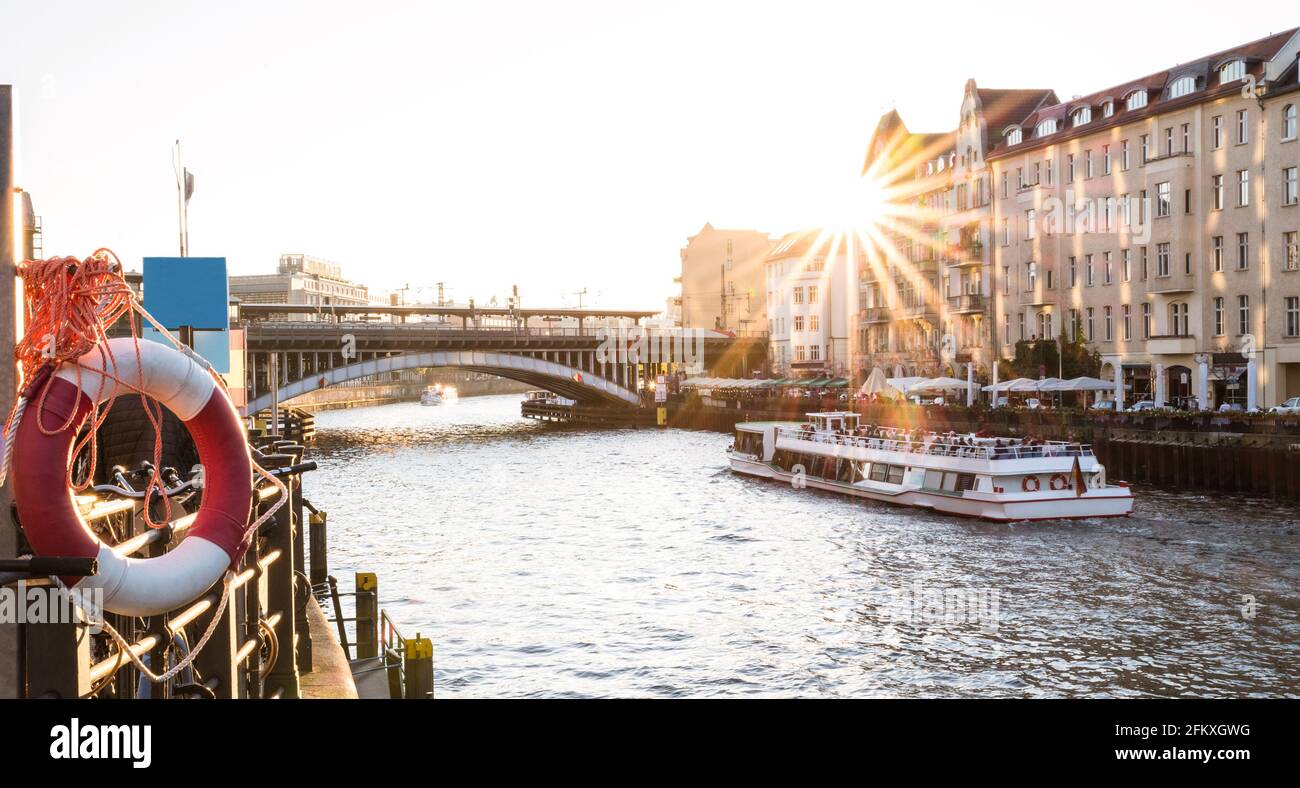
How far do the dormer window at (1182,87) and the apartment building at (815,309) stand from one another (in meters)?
38.3

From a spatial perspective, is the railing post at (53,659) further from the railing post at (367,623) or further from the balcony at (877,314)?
the balcony at (877,314)

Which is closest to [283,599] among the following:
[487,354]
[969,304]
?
[969,304]

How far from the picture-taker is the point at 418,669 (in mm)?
14719

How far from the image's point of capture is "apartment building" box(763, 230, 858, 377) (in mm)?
97500

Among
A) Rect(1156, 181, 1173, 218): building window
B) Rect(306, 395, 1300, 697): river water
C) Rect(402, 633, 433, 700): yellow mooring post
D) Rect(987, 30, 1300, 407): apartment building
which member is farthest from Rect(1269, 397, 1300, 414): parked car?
Rect(402, 633, 433, 700): yellow mooring post

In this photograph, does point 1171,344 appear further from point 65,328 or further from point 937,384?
point 65,328

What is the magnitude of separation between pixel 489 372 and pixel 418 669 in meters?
74.3

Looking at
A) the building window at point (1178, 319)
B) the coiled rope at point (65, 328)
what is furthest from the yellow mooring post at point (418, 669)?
the building window at point (1178, 319)

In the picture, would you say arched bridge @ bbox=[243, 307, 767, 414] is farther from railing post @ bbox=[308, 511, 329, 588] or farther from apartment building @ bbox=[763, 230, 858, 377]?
railing post @ bbox=[308, 511, 329, 588]

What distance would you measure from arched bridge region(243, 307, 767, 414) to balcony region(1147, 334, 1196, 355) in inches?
1632

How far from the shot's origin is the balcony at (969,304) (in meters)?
72.9

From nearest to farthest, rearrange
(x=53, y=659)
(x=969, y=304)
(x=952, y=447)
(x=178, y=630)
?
(x=53, y=659), (x=178, y=630), (x=952, y=447), (x=969, y=304)
